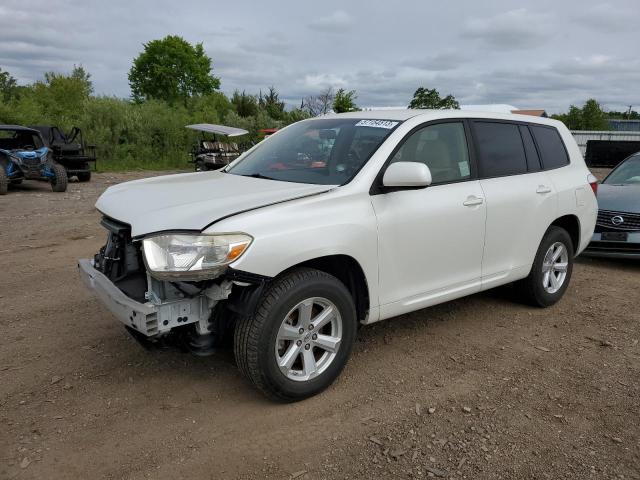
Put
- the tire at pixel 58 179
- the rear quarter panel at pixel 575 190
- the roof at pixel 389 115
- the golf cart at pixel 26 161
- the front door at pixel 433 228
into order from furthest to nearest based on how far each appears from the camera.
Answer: the tire at pixel 58 179 → the golf cart at pixel 26 161 → the rear quarter panel at pixel 575 190 → the roof at pixel 389 115 → the front door at pixel 433 228

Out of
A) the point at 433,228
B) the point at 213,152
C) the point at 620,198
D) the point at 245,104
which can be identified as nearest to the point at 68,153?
the point at 213,152

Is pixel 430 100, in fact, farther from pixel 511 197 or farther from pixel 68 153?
pixel 511 197

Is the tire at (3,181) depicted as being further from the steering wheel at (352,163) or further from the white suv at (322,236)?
Result: the steering wheel at (352,163)

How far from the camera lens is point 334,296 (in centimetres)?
329

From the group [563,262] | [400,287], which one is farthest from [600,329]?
[400,287]

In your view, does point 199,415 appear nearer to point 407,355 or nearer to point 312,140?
point 407,355

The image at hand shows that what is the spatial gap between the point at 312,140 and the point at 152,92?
196ft

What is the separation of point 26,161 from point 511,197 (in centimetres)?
1254

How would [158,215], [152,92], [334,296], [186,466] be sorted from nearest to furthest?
[186,466] → [158,215] → [334,296] → [152,92]

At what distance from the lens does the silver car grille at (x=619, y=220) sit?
264 inches

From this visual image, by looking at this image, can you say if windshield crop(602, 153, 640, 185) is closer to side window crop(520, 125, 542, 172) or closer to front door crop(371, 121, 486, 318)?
side window crop(520, 125, 542, 172)

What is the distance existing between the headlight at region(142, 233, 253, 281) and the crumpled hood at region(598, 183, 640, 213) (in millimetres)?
5768

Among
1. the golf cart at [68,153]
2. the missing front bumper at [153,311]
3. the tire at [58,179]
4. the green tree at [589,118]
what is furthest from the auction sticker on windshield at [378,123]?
the green tree at [589,118]

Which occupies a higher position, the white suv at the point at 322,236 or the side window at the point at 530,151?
the side window at the point at 530,151
